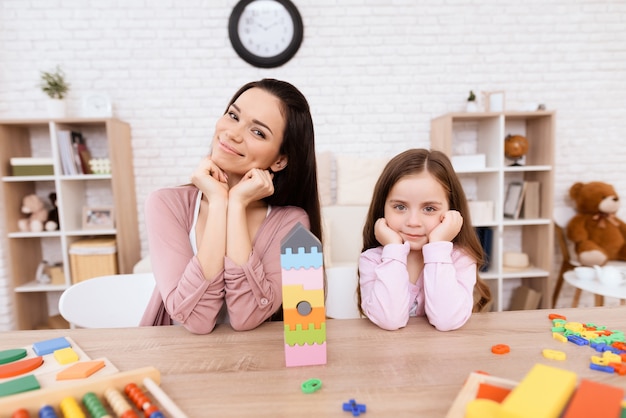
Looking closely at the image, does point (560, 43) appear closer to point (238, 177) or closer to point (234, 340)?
point (238, 177)

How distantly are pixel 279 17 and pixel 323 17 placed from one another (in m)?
0.35

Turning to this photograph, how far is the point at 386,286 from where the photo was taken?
112 centimetres

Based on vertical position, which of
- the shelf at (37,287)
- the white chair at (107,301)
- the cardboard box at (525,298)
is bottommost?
the cardboard box at (525,298)

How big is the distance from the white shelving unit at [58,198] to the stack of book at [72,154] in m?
0.04

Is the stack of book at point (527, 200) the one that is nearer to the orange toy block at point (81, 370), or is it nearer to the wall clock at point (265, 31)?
the wall clock at point (265, 31)

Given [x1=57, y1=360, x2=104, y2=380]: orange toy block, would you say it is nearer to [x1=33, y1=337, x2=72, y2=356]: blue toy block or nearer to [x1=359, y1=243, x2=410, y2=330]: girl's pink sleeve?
[x1=33, y1=337, x2=72, y2=356]: blue toy block

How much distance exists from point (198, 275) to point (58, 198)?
8.32ft

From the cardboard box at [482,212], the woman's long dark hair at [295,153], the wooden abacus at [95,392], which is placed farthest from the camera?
the cardboard box at [482,212]

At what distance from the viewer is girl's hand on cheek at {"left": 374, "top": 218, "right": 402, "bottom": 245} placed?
1.21 meters

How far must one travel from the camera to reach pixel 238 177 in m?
1.30

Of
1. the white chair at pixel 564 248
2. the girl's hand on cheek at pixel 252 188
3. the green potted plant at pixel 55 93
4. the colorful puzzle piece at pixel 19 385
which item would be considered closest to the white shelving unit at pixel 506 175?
the white chair at pixel 564 248

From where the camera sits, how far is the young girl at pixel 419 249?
3.53 feet

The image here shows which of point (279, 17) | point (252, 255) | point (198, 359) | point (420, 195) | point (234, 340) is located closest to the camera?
point (198, 359)

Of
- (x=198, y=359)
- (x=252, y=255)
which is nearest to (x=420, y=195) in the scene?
(x=252, y=255)
